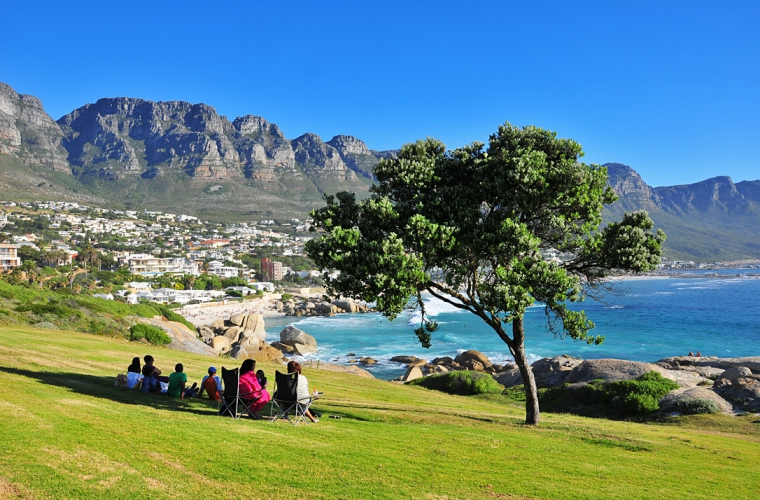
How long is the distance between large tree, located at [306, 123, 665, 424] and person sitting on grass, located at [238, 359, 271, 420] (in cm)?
370

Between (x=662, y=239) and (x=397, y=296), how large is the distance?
8.56m

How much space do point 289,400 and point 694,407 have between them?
18.2 m

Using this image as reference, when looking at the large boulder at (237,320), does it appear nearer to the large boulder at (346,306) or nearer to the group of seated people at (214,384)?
the large boulder at (346,306)

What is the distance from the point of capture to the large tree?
13.9 meters

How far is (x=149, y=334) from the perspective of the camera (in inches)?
1378

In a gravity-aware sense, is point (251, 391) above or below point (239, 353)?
above

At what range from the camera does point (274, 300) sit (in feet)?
414

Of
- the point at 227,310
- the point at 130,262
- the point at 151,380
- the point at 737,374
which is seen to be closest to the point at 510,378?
the point at 737,374

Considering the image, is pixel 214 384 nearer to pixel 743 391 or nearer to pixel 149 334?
pixel 743 391

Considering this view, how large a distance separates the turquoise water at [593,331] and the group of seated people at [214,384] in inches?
1263

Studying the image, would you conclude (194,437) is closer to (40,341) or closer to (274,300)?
(40,341)

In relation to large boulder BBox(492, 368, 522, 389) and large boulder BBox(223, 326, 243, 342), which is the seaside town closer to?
large boulder BBox(223, 326, 243, 342)

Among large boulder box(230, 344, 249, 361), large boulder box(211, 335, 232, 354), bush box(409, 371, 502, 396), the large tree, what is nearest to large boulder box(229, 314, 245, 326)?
large boulder box(211, 335, 232, 354)

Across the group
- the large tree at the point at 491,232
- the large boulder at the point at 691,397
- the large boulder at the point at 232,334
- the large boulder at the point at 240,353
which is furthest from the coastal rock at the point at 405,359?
the large tree at the point at 491,232
